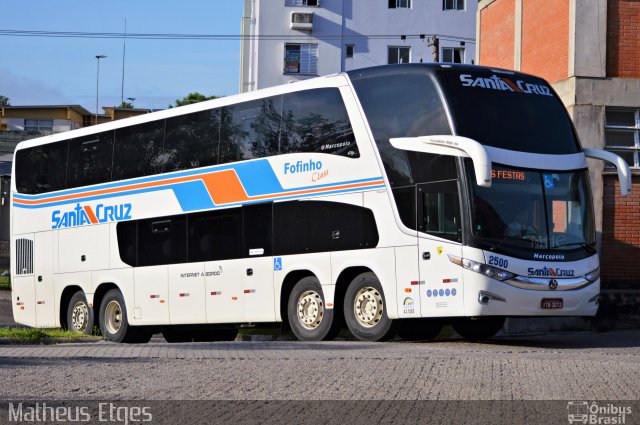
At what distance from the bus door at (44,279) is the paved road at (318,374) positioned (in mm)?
9594

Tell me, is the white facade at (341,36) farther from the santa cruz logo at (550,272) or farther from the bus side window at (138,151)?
the santa cruz logo at (550,272)

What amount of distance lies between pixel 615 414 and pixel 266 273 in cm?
1065

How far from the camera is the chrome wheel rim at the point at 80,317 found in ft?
75.7

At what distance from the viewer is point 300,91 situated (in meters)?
18.7

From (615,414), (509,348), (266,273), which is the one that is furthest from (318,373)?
(266,273)

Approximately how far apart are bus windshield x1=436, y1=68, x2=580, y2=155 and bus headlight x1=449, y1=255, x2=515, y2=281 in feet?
5.95

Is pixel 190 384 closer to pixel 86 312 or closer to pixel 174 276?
pixel 174 276

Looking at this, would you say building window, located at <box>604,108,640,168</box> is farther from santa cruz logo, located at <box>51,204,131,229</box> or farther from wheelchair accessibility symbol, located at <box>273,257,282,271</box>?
santa cruz logo, located at <box>51,204,131,229</box>

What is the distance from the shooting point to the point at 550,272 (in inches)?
638

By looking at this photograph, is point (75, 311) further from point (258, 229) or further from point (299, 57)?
point (299, 57)

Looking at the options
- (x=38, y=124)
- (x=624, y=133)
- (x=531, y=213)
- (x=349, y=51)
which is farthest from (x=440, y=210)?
(x=38, y=124)

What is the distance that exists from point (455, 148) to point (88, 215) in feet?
32.2

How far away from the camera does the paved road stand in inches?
388

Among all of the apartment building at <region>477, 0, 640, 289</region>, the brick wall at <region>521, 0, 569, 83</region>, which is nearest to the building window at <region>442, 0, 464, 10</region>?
the brick wall at <region>521, 0, 569, 83</region>
